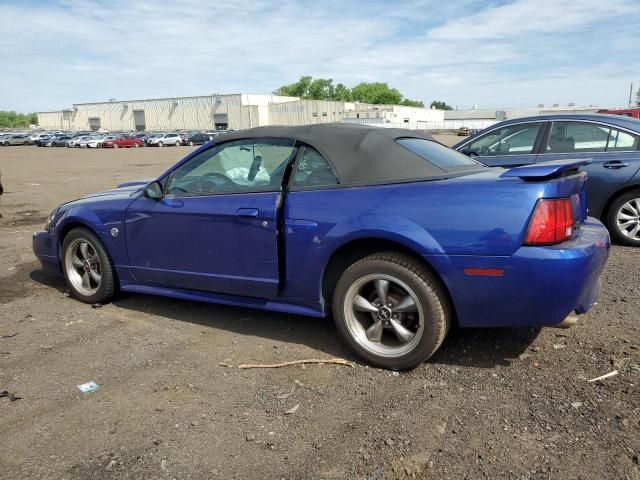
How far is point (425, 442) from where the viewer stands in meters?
2.69

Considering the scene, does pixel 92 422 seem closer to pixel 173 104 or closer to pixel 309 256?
pixel 309 256

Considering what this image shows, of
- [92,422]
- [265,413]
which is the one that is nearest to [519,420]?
[265,413]

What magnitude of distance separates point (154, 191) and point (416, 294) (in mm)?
2334

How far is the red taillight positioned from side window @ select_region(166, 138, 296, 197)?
1.71 m

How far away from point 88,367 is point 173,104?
96.5 meters

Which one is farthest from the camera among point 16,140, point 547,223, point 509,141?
point 16,140

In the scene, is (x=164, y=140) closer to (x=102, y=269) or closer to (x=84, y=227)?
(x=84, y=227)

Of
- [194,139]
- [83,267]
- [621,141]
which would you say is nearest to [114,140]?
[194,139]

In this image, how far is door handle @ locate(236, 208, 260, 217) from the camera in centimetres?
378

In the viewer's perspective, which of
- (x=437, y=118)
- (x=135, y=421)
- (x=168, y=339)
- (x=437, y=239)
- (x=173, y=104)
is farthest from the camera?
(x=437, y=118)

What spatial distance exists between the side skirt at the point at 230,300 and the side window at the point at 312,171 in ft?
2.84

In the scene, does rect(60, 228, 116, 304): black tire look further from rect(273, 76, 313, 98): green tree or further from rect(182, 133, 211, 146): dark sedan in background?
rect(273, 76, 313, 98): green tree

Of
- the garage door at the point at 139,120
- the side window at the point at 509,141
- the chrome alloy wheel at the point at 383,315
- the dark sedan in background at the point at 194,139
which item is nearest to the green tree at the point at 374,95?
the garage door at the point at 139,120

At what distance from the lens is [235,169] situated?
4188mm
